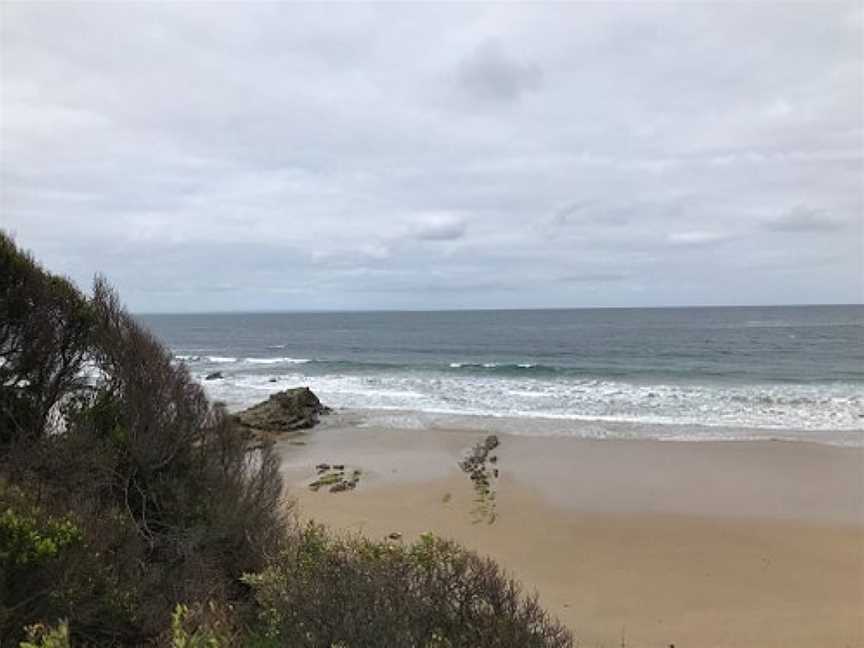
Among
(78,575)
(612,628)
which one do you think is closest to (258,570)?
(78,575)

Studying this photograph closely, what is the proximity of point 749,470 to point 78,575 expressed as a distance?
15.9 m

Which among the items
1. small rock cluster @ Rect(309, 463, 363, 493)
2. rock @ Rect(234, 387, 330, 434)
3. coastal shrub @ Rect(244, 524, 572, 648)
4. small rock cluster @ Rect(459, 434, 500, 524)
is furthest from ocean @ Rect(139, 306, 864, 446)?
small rock cluster @ Rect(309, 463, 363, 493)

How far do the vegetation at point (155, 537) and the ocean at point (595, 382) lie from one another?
1.51 m

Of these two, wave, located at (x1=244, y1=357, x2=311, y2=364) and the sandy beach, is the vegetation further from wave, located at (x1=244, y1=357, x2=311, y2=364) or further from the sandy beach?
wave, located at (x1=244, y1=357, x2=311, y2=364)

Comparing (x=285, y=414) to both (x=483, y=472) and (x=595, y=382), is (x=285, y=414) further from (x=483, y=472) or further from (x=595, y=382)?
(x=595, y=382)

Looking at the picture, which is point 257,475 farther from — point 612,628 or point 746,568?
point 746,568

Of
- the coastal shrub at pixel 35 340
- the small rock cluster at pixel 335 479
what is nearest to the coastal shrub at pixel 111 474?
the coastal shrub at pixel 35 340

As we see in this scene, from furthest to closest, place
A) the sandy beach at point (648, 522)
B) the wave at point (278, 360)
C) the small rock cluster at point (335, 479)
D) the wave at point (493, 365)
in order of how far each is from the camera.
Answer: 1. the wave at point (278, 360)
2. the wave at point (493, 365)
3. the small rock cluster at point (335, 479)
4. the sandy beach at point (648, 522)

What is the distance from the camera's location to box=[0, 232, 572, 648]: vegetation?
3.86 m

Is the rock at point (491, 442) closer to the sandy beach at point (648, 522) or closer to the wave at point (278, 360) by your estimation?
the sandy beach at point (648, 522)

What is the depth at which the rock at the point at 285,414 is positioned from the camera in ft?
77.0

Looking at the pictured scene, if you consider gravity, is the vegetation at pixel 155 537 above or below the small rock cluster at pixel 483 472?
above

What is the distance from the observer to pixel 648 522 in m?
12.4

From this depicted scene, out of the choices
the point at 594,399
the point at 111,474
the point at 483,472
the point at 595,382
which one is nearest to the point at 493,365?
the point at 595,382
